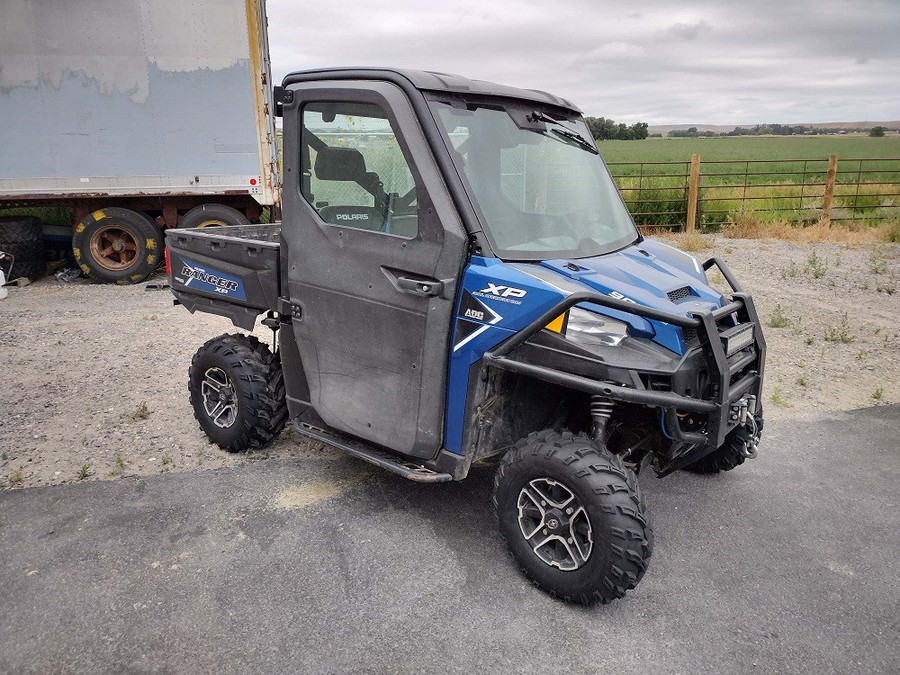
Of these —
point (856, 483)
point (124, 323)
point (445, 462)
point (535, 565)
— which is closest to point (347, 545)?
point (445, 462)

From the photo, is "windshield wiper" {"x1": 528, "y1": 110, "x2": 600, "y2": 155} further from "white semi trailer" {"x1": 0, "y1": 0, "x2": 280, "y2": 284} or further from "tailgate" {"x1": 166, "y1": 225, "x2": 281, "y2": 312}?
"white semi trailer" {"x1": 0, "y1": 0, "x2": 280, "y2": 284}

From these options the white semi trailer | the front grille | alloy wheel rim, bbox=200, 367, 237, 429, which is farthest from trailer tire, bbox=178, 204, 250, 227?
the front grille

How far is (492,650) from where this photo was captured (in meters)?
2.97

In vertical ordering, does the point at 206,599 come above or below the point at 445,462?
below

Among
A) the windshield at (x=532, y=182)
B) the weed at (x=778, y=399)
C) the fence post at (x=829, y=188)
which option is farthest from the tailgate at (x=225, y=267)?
the fence post at (x=829, y=188)

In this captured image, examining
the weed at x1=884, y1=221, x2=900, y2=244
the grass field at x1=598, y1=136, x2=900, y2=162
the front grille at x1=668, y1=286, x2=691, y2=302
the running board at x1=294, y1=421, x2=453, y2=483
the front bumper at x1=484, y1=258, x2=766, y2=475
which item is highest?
the grass field at x1=598, y1=136, x2=900, y2=162

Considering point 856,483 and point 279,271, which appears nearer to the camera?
point 279,271

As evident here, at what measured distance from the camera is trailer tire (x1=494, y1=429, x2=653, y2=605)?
305cm

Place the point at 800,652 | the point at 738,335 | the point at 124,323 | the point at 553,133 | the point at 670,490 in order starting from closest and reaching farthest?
the point at 800,652
the point at 738,335
the point at 553,133
the point at 670,490
the point at 124,323

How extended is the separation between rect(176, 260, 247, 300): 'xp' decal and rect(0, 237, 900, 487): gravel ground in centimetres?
110

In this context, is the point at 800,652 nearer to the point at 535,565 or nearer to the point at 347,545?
the point at 535,565

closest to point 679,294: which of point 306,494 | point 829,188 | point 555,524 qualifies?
point 555,524

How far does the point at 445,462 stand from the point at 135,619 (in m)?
1.57

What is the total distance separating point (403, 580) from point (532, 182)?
2123 mm
